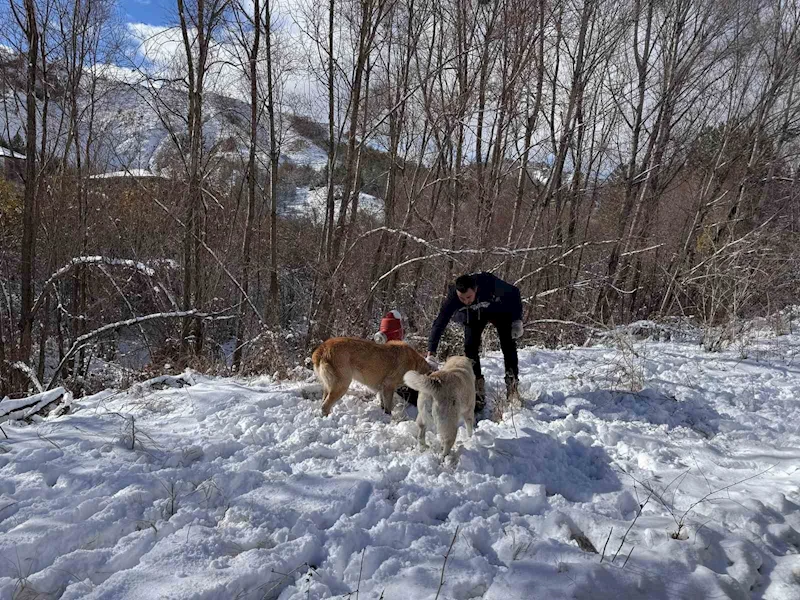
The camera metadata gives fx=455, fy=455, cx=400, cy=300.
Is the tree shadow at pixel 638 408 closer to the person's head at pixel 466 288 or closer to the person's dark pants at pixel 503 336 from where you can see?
the person's dark pants at pixel 503 336

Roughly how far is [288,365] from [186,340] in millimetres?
4005

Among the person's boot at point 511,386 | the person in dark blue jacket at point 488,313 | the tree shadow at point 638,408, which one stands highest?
the person in dark blue jacket at point 488,313

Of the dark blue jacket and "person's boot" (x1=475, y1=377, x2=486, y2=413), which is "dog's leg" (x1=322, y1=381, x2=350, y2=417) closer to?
the dark blue jacket

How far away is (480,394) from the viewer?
562 centimetres

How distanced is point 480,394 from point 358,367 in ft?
5.29

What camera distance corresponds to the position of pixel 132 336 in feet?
53.8

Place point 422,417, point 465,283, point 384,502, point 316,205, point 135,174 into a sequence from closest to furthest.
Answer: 1. point 384,502
2. point 422,417
3. point 465,283
4. point 135,174
5. point 316,205

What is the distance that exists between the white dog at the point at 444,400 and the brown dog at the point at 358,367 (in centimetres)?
98

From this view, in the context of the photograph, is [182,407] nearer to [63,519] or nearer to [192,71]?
[63,519]

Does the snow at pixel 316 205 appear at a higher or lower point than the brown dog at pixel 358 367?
higher

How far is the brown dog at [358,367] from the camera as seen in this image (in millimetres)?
4934

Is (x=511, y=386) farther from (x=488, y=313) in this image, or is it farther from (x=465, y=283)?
(x=465, y=283)

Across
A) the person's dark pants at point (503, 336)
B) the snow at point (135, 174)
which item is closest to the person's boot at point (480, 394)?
the person's dark pants at point (503, 336)

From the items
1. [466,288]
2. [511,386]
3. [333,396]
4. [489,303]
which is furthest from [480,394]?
[333,396]
